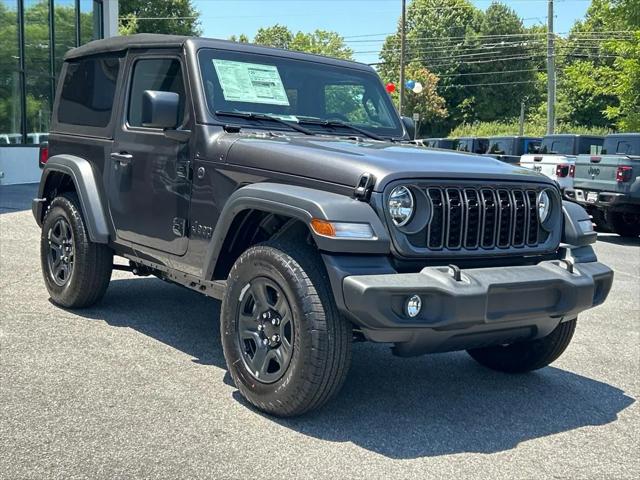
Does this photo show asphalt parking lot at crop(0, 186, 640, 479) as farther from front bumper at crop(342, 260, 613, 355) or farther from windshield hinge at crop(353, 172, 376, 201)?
windshield hinge at crop(353, 172, 376, 201)

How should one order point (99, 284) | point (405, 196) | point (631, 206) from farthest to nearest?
point (631, 206) → point (99, 284) → point (405, 196)

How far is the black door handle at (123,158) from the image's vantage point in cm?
544

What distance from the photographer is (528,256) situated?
4469 millimetres

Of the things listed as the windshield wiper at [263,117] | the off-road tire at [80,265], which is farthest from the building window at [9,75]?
the windshield wiper at [263,117]

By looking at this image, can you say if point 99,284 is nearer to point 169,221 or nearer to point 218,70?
point 169,221

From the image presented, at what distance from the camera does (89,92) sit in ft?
20.4

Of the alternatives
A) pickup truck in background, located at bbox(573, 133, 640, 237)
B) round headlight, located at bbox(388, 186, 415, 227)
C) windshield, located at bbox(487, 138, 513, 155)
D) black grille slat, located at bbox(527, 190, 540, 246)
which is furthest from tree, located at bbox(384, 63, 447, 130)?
round headlight, located at bbox(388, 186, 415, 227)

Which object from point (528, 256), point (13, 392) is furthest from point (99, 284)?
point (528, 256)

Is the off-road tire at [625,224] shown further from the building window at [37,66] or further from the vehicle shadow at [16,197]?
the building window at [37,66]

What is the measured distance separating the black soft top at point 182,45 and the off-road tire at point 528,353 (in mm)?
2324

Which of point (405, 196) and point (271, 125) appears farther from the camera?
point (271, 125)

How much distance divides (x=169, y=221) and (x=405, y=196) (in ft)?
5.75

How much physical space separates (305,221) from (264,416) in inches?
42.7

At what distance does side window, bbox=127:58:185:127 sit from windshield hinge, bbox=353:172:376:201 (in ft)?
5.29
